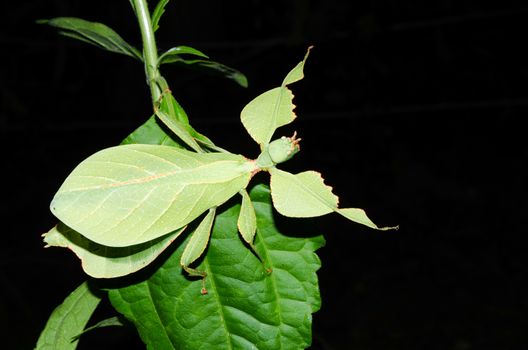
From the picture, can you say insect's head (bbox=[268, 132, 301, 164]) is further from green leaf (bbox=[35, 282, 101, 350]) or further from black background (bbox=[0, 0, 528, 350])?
black background (bbox=[0, 0, 528, 350])

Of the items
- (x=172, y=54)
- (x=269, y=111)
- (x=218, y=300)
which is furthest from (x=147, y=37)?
(x=218, y=300)

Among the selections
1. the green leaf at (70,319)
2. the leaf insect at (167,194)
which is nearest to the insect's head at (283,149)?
the leaf insect at (167,194)

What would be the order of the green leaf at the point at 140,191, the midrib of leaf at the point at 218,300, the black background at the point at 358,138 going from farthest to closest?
the black background at the point at 358,138 → the midrib of leaf at the point at 218,300 → the green leaf at the point at 140,191

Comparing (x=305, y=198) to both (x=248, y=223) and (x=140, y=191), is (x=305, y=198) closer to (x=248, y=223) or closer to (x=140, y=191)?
(x=248, y=223)

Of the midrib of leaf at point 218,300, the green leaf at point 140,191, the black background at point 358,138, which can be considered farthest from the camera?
the black background at point 358,138

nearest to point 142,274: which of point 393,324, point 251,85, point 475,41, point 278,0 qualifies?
point 393,324

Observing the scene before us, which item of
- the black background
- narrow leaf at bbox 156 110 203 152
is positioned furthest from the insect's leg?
the black background

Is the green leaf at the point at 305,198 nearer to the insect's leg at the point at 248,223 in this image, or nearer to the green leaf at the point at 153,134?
the insect's leg at the point at 248,223
